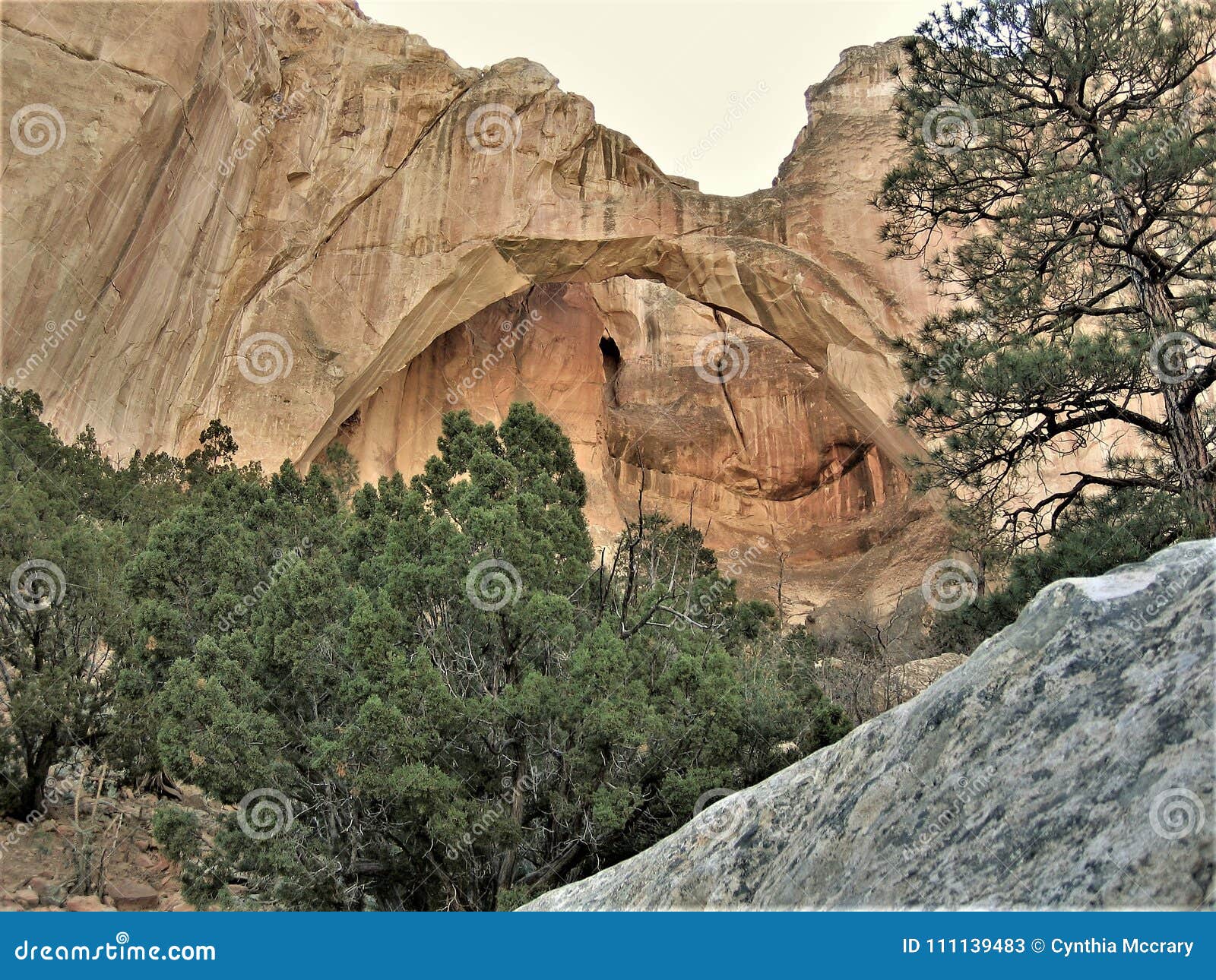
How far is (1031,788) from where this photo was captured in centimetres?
330

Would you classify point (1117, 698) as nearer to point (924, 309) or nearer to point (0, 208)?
point (0, 208)

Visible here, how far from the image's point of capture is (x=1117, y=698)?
3262 mm

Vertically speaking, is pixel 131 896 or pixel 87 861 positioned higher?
pixel 87 861

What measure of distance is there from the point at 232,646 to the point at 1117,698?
241 inches

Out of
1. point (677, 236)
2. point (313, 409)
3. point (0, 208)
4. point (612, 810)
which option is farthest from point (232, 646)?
point (677, 236)

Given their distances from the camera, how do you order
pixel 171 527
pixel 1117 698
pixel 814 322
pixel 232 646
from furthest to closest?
1. pixel 814 322
2. pixel 171 527
3. pixel 232 646
4. pixel 1117 698

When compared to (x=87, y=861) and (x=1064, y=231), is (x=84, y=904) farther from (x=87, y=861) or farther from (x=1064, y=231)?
(x=1064, y=231)

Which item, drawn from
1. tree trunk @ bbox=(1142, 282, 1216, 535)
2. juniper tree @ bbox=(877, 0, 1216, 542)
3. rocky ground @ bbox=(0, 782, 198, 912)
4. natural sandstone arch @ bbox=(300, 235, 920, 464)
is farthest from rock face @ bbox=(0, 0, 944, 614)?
tree trunk @ bbox=(1142, 282, 1216, 535)

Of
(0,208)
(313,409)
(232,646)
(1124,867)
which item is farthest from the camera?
(313,409)

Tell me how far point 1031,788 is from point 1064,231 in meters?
9.58

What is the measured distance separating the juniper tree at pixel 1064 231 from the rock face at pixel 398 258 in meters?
6.67

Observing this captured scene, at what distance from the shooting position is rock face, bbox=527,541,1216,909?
3027 millimetres

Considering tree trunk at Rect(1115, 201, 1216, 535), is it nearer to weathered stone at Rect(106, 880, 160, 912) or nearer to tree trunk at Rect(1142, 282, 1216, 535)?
tree trunk at Rect(1142, 282, 1216, 535)

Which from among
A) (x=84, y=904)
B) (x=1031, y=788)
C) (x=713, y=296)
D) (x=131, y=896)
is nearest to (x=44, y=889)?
(x=84, y=904)
